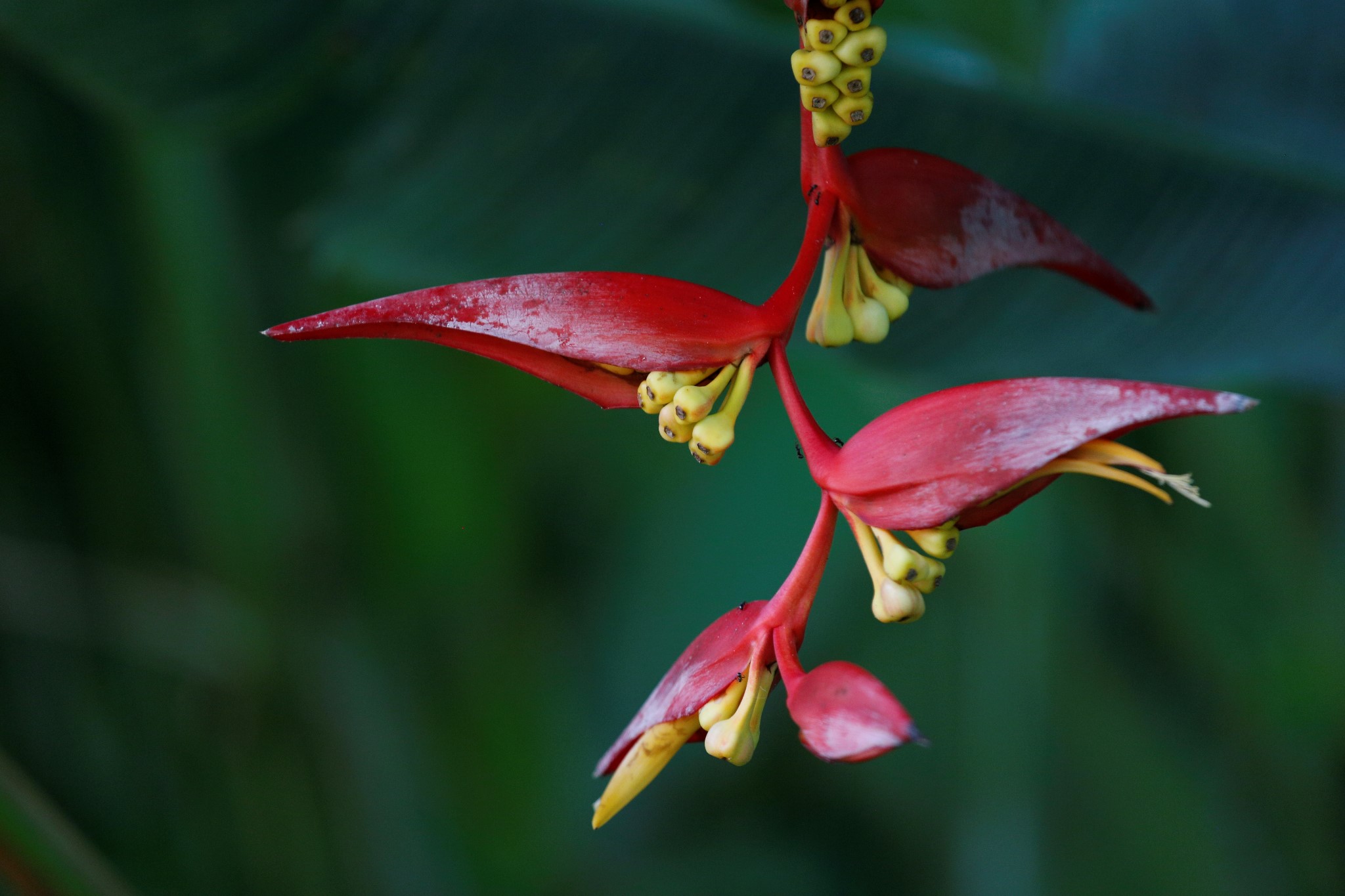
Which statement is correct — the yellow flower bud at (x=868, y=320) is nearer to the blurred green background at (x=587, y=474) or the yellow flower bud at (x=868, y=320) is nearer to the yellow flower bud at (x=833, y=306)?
the yellow flower bud at (x=833, y=306)

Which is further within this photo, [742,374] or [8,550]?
[8,550]

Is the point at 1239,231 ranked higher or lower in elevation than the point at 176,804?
higher

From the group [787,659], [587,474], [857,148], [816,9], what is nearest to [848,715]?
[787,659]

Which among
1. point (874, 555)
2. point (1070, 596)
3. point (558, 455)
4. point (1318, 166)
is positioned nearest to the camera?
point (874, 555)

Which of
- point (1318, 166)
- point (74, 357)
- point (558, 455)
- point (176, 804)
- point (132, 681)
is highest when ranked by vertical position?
point (1318, 166)

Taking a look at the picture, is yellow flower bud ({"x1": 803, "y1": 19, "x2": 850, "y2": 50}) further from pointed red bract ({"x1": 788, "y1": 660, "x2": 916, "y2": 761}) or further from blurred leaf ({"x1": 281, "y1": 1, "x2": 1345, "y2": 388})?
blurred leaf ({"x1": 281, "y1": 1, "x2": 1345, "y2": 388})

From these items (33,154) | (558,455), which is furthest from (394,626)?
(33,154)

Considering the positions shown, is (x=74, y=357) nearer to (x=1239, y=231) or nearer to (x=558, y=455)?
(x=558, y=455)
